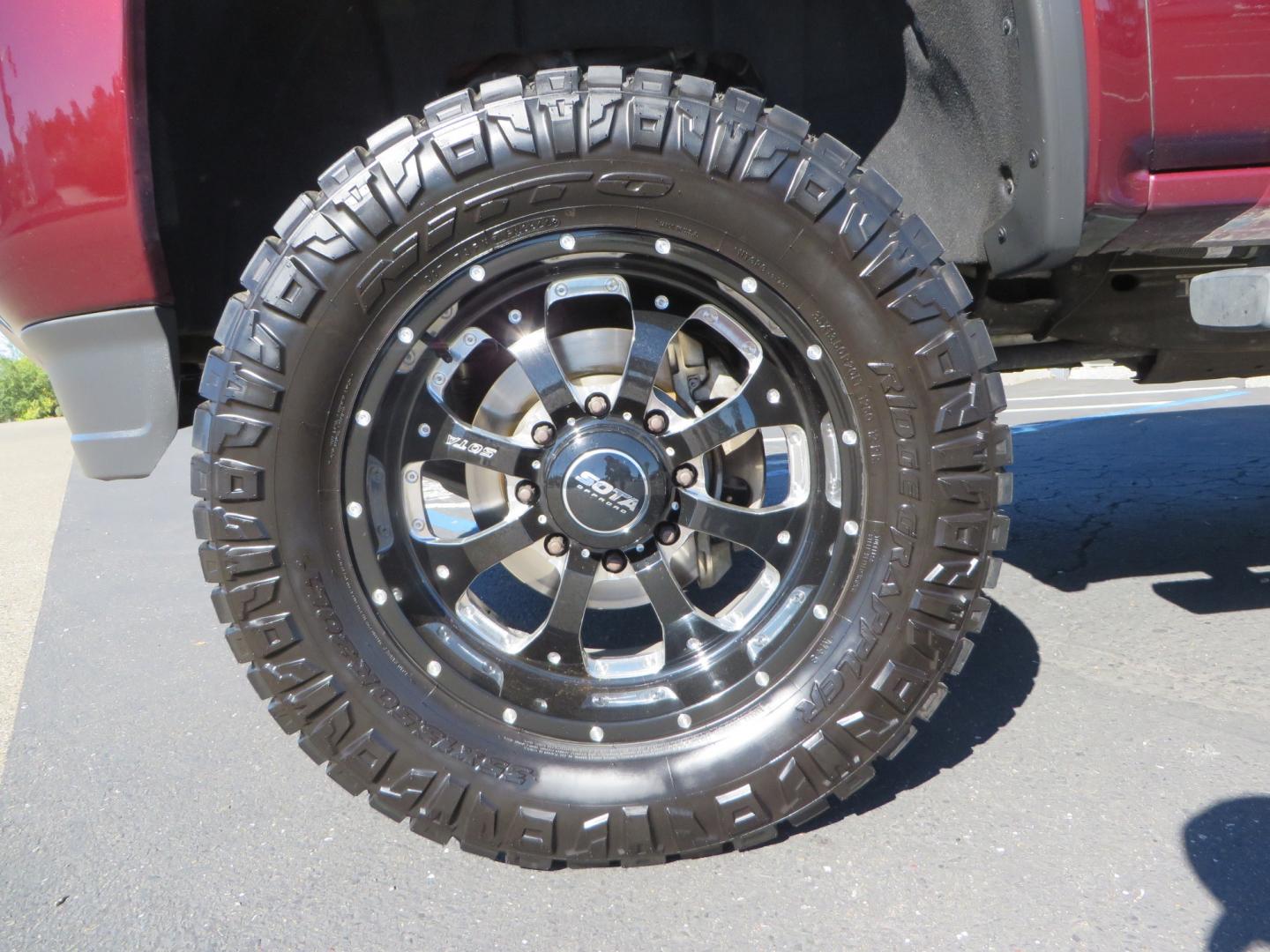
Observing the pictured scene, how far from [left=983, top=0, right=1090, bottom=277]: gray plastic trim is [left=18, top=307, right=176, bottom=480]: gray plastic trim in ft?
5.26

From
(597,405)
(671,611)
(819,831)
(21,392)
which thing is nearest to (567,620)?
(671,611)

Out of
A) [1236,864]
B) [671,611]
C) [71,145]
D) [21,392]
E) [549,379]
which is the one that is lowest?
[1236,864]

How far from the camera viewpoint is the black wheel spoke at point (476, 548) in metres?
1.73

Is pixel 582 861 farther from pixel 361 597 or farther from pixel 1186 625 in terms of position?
pixel 1186 625

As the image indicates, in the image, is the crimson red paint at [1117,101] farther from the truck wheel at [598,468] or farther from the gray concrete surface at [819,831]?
the gray concrete surface at [819,831]

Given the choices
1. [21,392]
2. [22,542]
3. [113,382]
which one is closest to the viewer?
[113,382]

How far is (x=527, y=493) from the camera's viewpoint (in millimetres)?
1722

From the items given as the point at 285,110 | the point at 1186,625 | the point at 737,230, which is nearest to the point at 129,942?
the point at 737,230

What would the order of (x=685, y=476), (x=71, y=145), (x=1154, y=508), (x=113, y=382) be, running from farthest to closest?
(x=1154, y=508) < (x=685, y=476) < (x=113, y=382) < (x=71, y=145)

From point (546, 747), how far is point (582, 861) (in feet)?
0.67

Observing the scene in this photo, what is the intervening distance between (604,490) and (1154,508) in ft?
10.2

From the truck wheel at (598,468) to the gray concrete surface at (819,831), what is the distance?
0.40 ft

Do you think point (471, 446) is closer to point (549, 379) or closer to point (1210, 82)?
point (549, 379)

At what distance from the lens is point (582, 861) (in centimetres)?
159
